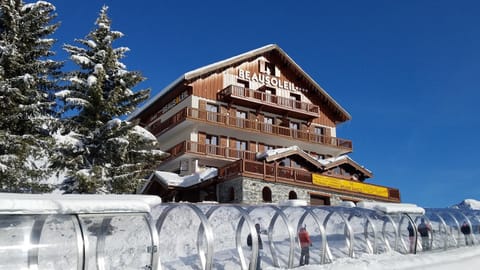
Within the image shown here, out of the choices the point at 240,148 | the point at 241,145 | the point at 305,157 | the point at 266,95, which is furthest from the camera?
the point at 266,95

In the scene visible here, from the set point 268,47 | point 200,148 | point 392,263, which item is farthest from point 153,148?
point 268,47

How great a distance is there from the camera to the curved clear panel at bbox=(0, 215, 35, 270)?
6.18 metres

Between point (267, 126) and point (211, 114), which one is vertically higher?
point (211, 114)

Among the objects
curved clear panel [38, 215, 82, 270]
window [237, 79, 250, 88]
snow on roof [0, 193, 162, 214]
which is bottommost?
curved clear panel [38, 215, 82, 270]

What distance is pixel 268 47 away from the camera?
3684cm

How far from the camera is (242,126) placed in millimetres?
32750

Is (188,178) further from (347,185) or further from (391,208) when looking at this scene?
(391,208)

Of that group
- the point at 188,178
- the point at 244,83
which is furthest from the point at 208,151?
the point at 244,83

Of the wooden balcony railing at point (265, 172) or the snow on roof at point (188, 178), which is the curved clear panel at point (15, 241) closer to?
the wooden balcony railing at point (265, 172)

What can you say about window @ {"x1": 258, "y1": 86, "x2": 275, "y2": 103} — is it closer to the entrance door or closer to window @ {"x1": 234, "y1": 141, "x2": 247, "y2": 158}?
window @ {"x1": 234, "y1": 141, "x2": 247, "y2": 158}

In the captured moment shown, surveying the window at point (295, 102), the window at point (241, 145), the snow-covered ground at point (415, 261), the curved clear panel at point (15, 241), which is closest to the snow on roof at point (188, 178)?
the window at point (241, 145)

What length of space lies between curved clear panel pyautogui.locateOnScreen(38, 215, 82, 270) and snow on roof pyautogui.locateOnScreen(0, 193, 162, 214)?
0.63ft

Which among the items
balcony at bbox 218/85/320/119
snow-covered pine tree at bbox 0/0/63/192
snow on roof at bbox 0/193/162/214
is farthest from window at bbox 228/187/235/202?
snow on roof at bbox 0/193/162/214

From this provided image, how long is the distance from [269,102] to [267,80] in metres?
2.86
